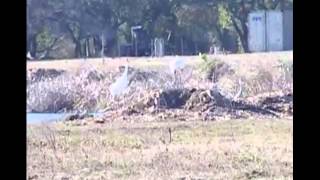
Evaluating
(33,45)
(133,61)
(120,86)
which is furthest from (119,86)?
(33,45)

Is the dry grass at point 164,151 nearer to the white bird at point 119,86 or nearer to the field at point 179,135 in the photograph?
the field at point 179,135

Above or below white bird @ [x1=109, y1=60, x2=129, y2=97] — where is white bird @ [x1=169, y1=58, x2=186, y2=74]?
above

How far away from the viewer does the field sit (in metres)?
1.56

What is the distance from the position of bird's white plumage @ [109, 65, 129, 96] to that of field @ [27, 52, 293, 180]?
0.08 feet

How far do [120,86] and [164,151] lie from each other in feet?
0.82

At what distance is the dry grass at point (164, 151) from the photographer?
1.57m

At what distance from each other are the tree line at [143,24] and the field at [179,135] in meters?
0.08

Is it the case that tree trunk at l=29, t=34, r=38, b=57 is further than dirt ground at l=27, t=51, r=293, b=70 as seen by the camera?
No

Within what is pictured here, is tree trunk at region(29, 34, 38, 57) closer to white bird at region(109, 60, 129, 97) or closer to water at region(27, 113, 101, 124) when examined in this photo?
water at region(27, 113, 101, 124)

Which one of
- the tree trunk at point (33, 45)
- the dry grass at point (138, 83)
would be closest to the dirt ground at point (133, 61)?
the dry grass at point (138, 83)

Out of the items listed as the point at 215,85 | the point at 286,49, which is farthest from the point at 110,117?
the point at 286,49

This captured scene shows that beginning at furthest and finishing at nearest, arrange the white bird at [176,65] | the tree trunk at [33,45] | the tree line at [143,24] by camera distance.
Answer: the white bird at [176,65], the tree line at [143,24], the tree trunk at [33,45]

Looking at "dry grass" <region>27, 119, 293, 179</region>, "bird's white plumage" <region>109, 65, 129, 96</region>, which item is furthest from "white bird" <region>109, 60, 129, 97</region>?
"dry grass" <region>27, 119, 293, 179</region>
